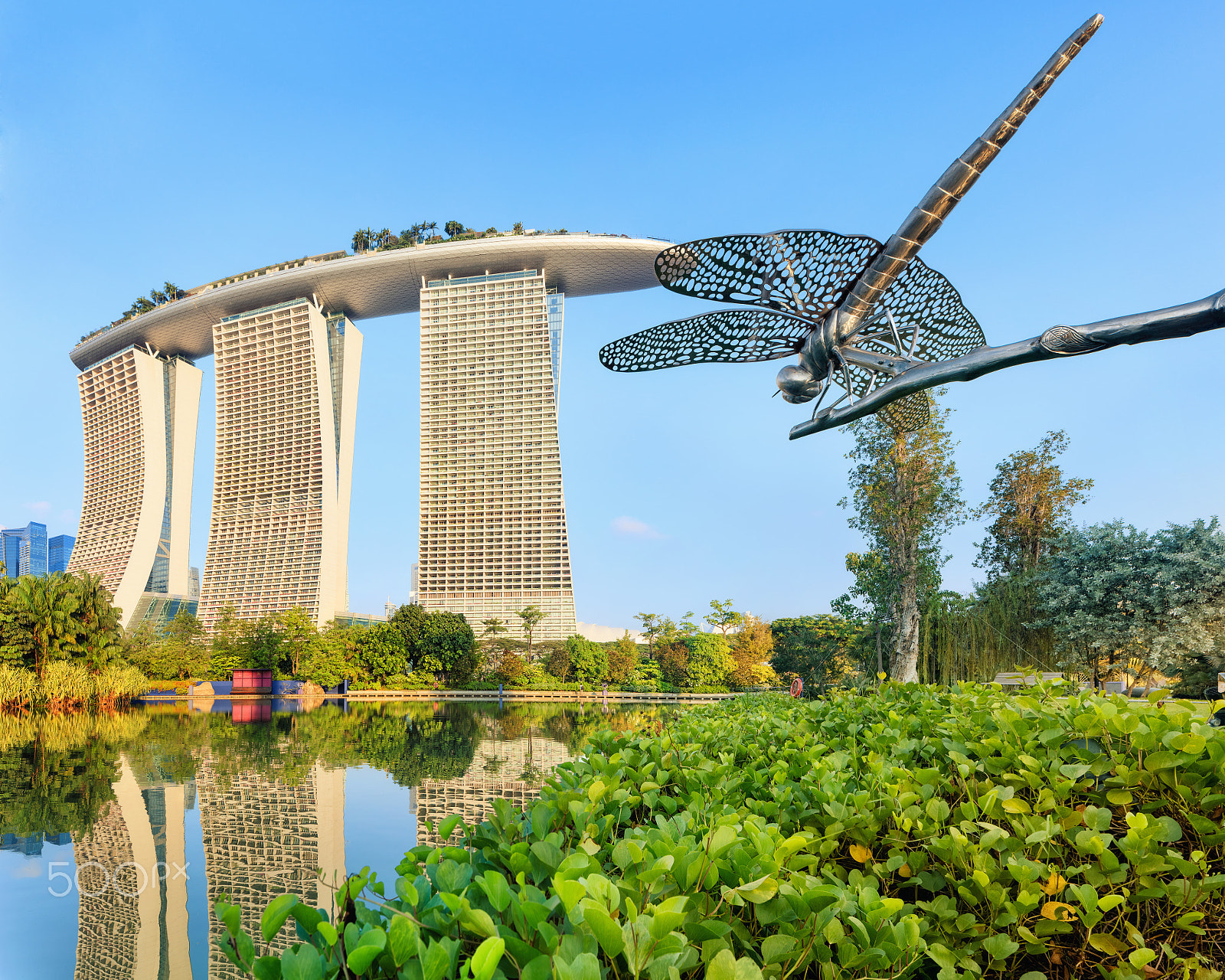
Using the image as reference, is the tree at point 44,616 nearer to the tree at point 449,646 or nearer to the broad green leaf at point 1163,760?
the tree at point 449,646

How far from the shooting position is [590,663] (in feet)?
110

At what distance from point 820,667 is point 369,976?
26266 millimetres

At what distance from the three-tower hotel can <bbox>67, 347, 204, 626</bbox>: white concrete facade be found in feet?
0.53

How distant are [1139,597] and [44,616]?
29.6 meters

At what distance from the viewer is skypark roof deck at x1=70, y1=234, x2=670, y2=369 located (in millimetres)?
49438

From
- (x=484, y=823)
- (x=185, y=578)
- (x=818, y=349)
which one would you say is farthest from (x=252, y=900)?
(x=185, y=578)

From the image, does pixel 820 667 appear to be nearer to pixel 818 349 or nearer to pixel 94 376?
pixel 818 349

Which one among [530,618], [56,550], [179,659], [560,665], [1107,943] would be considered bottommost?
[560,665]

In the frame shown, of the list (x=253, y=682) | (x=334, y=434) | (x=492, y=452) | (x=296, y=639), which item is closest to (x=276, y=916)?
(x=296, y=639)

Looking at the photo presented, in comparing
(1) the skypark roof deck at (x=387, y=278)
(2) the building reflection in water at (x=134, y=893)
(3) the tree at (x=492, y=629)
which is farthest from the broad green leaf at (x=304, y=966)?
(1) the skypark roof deck at (x=387, y=278)

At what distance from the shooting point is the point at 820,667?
82.4 ft

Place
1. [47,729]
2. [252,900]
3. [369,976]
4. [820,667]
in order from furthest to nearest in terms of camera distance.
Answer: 1. [820,667]
2. [47,729]
3. [252,900]
4. [369,976]

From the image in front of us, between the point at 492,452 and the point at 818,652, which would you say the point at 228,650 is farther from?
the point at 818,652

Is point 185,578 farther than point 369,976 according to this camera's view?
Yes
